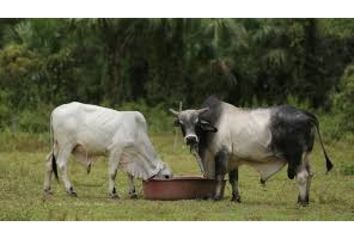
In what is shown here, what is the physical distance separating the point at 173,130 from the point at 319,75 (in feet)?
21.6

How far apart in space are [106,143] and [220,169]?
186cm

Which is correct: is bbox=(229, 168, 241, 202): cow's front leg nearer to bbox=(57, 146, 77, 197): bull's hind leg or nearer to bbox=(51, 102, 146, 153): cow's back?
bbox=(51, 102, 146, 153): cow's back

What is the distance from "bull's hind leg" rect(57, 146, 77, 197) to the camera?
1359cm

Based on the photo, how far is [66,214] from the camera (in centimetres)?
1124

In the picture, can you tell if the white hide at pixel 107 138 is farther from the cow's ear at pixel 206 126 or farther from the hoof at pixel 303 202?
the hoof at pixel 303 202

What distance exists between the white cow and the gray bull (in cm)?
75

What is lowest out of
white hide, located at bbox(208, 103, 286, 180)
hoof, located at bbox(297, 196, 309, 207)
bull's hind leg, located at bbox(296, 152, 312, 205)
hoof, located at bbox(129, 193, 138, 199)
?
hoof, located at bbox(129, 193, 138, 199)

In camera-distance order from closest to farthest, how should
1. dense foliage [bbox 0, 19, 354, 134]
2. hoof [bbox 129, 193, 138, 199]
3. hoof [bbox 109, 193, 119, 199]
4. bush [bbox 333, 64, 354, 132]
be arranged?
1. hoof [bbox 109, 193, 119, 199]
2. hoof [bbox 129, 193, 138, 199]
3. bush [bbox 333, 64, 354, 132]
4. dense foliage [bbox 0, 19, 354, 134]

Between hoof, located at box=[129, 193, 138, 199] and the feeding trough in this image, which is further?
hoof, located at box=[129, 193, 138, 199]

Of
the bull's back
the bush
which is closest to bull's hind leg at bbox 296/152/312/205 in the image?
the bull's back

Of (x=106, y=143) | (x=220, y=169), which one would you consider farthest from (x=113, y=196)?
(x=220, y=169)

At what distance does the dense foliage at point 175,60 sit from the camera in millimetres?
27125

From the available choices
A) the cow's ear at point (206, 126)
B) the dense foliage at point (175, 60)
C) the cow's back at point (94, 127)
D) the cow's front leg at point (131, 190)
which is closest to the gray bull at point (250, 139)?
the cow's ear at point (206, 126)

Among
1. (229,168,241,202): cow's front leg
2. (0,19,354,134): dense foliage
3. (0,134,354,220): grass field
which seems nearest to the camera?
(0,134,354,220): grass field
